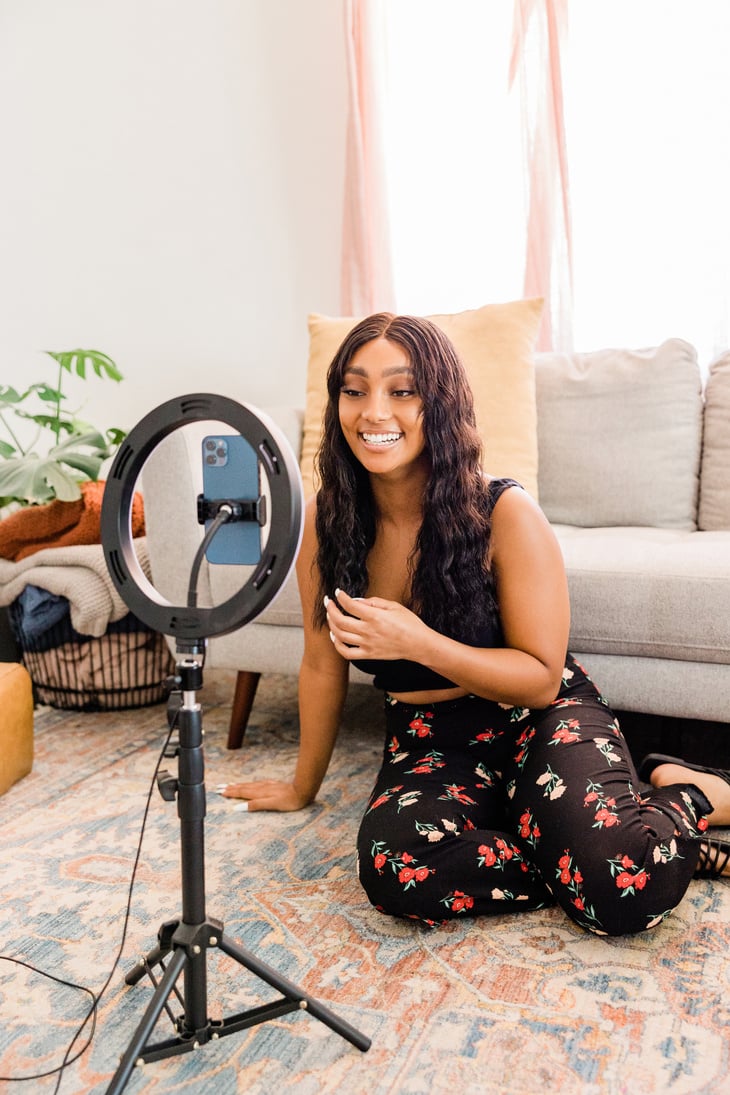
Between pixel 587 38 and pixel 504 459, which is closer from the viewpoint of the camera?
pixel 504 459

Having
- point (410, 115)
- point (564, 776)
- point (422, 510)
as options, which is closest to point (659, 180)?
point (410, 115)

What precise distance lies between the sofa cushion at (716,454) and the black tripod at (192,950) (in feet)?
4.84

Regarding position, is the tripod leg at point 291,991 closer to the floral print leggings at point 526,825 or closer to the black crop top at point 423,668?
the floral print leggings at point 526,825

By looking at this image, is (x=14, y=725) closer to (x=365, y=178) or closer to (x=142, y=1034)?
(x=142, y=1034)

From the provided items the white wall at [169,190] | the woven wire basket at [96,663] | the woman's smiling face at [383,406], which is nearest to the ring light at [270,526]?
the woman's smiling face at [383,406]

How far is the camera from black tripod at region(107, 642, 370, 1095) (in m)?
0.92

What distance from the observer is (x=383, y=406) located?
1293 mm

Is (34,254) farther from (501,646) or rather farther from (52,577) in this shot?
(501,646)

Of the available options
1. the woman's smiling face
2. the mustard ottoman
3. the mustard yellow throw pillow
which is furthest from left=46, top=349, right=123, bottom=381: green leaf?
the woman's smiling face

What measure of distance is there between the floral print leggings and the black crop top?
5cm

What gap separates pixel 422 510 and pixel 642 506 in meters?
0.93

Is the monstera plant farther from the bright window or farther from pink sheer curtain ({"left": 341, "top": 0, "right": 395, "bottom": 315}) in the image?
the bright window

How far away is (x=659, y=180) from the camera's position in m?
2.46

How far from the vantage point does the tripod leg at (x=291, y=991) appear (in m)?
0.96
